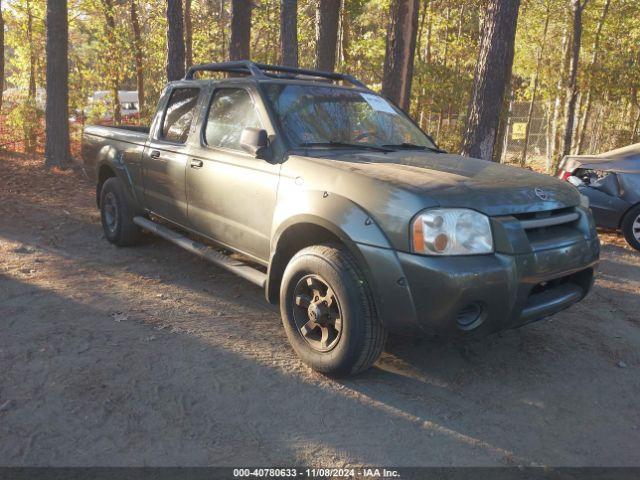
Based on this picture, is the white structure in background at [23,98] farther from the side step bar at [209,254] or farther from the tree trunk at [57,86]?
the side step bar at [209,254]

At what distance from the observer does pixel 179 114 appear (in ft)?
17.6

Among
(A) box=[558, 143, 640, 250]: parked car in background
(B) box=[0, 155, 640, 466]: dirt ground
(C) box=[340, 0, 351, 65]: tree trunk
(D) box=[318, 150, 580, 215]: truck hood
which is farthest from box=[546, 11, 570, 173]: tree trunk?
(D) box=[318, 150, 580, 215]: truck hood

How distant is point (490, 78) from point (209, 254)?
17.3 ft

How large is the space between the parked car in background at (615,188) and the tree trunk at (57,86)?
9.72 metres

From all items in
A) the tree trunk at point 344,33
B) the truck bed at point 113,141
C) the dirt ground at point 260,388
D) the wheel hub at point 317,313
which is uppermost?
the tree trunk at point 344,33

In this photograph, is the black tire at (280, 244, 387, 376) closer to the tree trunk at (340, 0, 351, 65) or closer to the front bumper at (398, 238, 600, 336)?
the front bumper at (398, 238, 600, 336)

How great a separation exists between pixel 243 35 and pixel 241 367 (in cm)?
1118

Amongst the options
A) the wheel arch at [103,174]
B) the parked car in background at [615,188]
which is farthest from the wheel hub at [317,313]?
the parked car in background at [615,188]

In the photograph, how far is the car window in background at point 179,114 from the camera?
203 inches

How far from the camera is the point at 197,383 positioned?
137 inches

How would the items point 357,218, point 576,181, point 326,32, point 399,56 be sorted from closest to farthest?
point 357,218
point 576,181
point 399,56
point 326,32

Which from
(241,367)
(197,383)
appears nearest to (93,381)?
(197,383)

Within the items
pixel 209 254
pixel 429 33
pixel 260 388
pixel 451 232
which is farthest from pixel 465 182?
pixel 429 33

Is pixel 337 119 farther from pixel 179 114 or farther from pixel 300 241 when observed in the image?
pixel 179 114
